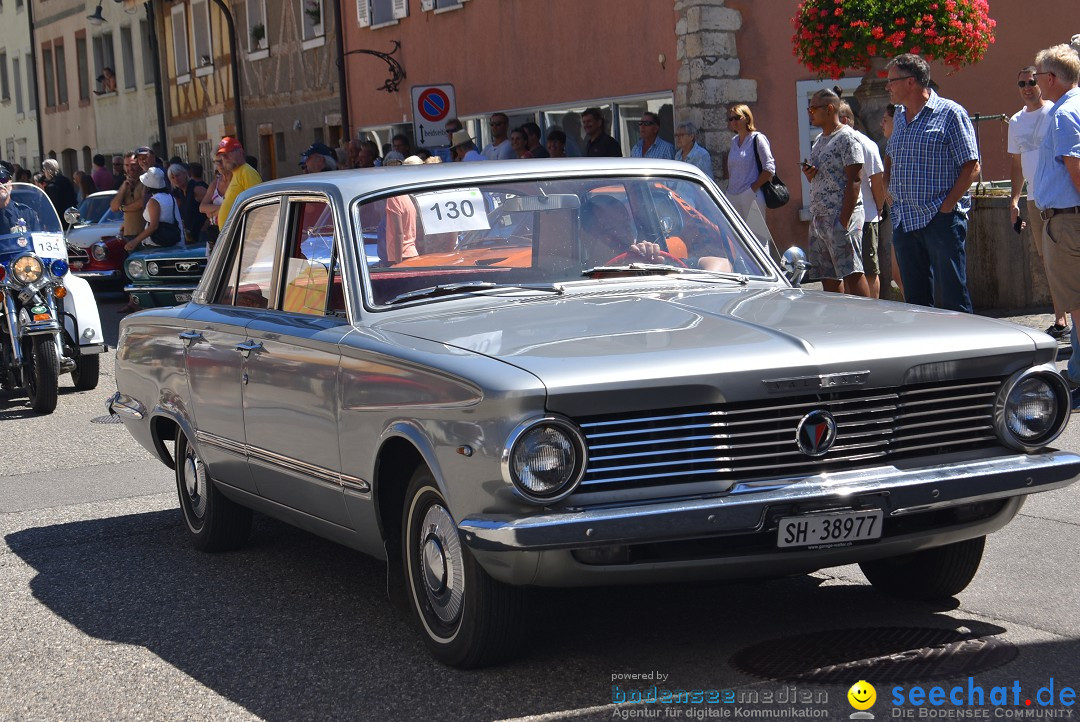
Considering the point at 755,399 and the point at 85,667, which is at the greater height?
the point at 755,399

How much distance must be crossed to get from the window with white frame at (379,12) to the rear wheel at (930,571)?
23623mm

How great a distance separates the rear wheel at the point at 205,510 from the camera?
7.04 meters

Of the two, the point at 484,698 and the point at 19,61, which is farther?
the point at 19,61

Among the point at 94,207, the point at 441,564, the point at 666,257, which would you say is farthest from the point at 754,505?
the point at 94,207

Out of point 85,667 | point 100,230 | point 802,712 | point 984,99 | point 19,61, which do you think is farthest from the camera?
point 19,61

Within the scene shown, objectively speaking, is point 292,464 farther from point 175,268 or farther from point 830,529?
point 175,268

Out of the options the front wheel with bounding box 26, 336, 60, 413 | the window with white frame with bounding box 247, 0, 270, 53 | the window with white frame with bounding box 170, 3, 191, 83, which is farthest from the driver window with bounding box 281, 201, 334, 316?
the window with white frame with bounding box 170, 3, 191, 83

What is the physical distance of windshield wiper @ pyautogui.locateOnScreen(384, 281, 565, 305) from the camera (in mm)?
5754

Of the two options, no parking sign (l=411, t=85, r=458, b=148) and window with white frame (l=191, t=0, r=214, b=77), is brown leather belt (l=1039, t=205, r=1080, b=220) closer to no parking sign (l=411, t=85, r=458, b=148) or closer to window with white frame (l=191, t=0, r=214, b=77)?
no parking sign (l=411, t=85, r=458, b=148)

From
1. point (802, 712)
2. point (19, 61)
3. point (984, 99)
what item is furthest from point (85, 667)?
point (19, 61)

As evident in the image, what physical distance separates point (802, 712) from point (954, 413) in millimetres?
1098

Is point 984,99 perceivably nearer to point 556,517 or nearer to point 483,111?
point 483,111

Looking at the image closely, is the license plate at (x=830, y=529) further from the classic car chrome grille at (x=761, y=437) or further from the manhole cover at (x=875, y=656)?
the manhole cover at (x=875, y=656)

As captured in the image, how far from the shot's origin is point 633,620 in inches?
220
